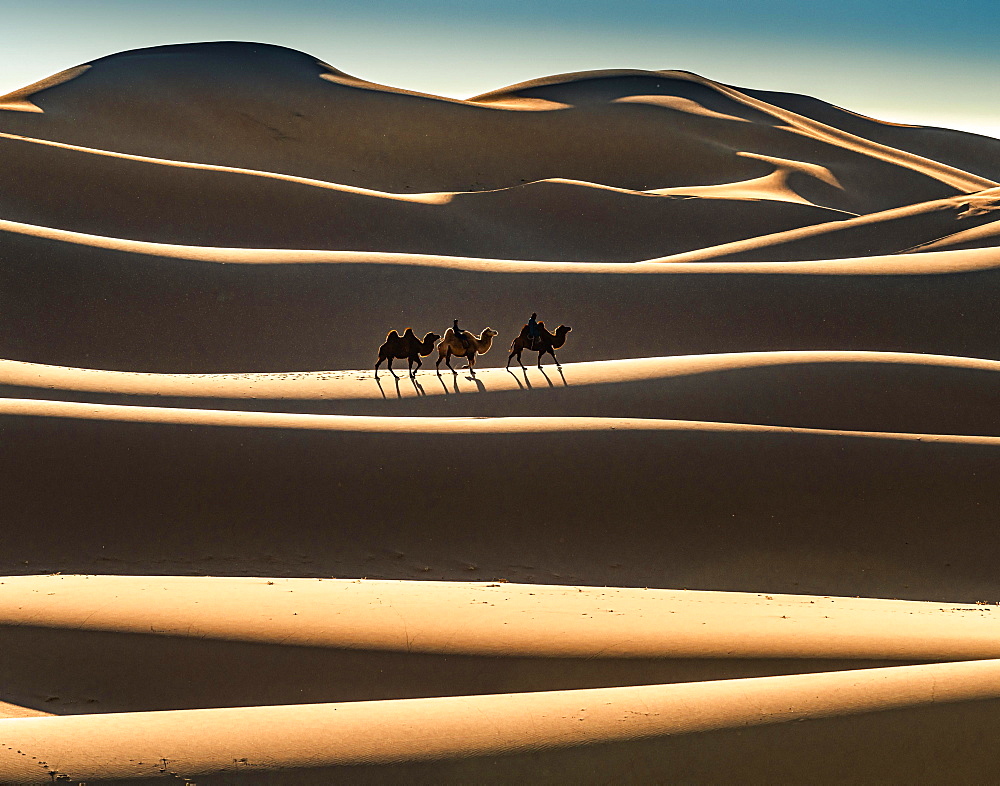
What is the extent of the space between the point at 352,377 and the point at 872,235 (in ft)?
73.3

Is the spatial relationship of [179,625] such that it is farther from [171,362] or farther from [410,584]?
[171,362]

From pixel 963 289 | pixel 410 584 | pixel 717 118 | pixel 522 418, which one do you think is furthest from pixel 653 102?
pixel 410 584

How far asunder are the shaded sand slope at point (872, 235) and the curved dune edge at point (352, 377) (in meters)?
15.0

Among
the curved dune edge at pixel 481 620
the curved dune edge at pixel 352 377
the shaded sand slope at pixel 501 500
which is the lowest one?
the curved dune edge at pixel 481 620

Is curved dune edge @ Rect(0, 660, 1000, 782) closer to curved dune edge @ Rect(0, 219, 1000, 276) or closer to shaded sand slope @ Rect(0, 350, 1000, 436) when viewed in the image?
shaded sand slope @ Rect(0, 350, 1000, 436)

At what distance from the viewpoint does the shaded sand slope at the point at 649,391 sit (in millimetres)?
15625

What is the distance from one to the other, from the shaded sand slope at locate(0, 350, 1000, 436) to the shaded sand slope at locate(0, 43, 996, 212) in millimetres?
34233

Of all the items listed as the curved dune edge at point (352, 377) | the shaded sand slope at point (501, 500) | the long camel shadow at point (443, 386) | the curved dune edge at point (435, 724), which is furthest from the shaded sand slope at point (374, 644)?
the curved dune edge at point (352, 377)

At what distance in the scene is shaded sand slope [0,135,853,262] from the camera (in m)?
34.1

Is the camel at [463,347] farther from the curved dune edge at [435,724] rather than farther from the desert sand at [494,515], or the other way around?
the curved dune edge at [435,724]

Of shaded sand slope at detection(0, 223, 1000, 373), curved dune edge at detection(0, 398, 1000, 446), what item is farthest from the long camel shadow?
shaded sand slope at detection(0, 223, 1000, 373)

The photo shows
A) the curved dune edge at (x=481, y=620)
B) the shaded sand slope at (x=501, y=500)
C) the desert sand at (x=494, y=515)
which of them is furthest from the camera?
the shaded sand slope at (x=501, y=500)

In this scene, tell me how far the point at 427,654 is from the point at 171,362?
15751 millimetres

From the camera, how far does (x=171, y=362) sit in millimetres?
22703
